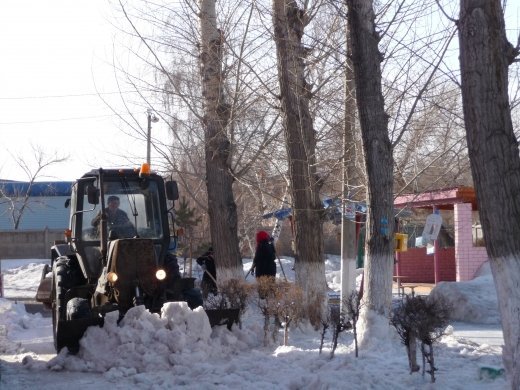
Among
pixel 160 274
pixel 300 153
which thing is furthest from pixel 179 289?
pixel 300 153

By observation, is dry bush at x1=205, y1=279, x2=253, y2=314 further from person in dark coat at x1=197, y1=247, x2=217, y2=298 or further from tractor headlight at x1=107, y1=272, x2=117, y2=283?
person in dark coat at x1=197, y1=247, x2=217, y2=298

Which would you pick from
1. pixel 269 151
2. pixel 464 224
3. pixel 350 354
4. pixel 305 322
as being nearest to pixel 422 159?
pixel 269 151

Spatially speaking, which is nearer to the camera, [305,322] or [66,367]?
[66,367]

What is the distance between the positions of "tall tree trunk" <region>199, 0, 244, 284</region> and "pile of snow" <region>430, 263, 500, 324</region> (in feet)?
13.4

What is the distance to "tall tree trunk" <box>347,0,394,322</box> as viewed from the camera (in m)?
10.6

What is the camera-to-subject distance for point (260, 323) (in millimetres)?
12836

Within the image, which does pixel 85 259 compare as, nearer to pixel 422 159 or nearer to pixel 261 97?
pixel 261 97

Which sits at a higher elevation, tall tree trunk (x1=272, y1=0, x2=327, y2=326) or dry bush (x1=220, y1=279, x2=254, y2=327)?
tall tree trunk (x1=272, y1=0, x2=327, y2=326)

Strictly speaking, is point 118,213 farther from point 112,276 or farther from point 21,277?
point 21,277

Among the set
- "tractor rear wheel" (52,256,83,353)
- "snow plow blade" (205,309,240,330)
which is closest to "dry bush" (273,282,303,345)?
"snow plow blade" (205,309,240,330)

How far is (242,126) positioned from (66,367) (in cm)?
683

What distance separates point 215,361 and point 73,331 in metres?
1.78

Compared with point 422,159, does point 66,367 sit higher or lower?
lower

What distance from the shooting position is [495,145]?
7.35 metres
